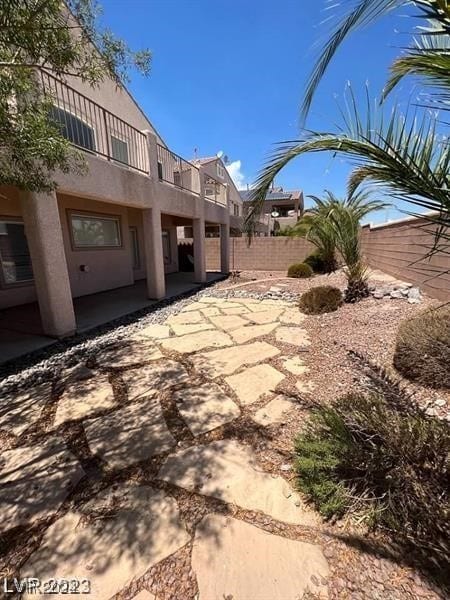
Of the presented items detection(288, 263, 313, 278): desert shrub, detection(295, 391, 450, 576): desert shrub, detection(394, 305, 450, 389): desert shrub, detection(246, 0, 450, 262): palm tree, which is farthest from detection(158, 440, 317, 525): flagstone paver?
detection(288, 263, 313, 278): desert shrub

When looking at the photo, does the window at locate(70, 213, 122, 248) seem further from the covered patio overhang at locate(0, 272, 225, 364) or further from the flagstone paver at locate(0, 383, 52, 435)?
the flagstone paver at locate(0, 383, 52, 435)

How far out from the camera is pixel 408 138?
171 cm

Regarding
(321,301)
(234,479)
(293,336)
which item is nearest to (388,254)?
(321,301)

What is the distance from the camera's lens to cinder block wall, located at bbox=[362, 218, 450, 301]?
17.2 ft

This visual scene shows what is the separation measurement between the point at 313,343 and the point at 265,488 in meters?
3.09

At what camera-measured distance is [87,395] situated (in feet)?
11.0

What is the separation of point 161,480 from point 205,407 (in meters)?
1.01

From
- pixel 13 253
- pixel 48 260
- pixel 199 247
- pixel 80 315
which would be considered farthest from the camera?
pixel 199 247

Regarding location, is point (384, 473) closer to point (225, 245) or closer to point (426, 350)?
point (426, 350)

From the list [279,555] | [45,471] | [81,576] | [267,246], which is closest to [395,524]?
[279,555]

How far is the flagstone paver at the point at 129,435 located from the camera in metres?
2.38

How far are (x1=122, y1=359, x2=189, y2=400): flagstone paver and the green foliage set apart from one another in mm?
2797

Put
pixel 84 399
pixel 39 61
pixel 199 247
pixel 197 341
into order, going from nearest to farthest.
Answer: pixel 39 61 < pixel 84 399 < pixel 197 341 < pixel 199 247

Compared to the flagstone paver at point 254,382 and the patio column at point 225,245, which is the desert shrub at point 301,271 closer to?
the patio column at point 225,245
